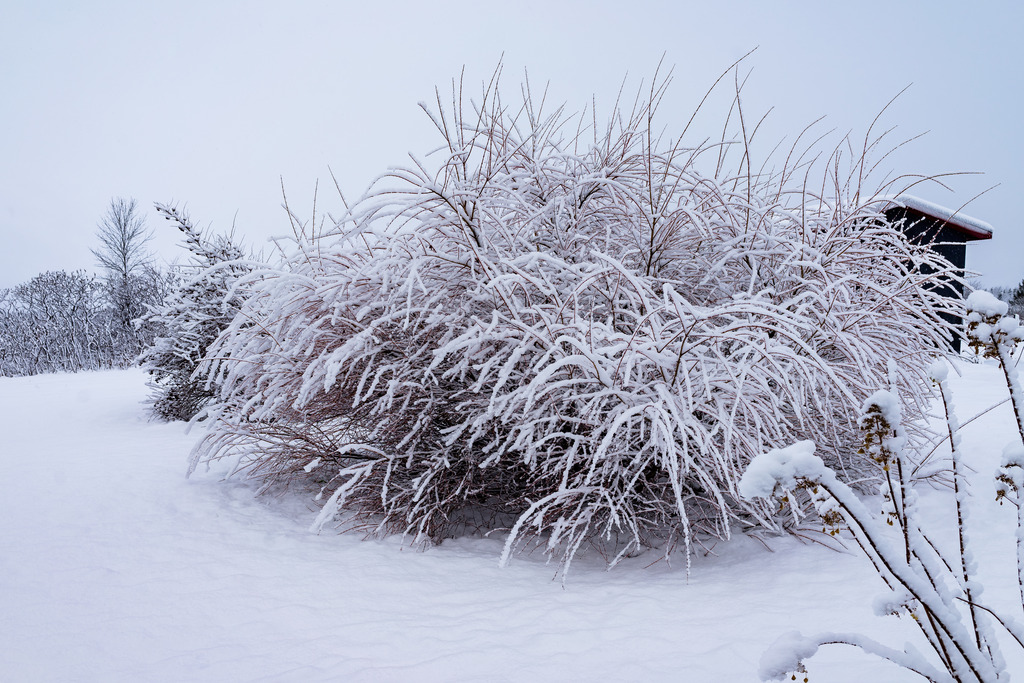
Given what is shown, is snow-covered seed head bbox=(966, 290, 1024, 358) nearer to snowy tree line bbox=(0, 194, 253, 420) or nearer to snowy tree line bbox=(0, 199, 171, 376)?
snowy tree line bbox=(0, 194, 253, 420)

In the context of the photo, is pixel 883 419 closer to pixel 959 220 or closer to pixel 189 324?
pixel 189 324

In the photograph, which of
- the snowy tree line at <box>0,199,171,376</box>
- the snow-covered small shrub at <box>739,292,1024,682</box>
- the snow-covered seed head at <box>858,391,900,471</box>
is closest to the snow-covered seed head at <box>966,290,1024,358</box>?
the snow-covered small shrub at <box>739,292,1024,682</box>

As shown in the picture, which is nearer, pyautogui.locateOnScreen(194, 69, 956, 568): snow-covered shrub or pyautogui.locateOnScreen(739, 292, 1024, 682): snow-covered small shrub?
pyautogui.locateOnScreen(739, 292, 1024, 682): snow-covered small shrub

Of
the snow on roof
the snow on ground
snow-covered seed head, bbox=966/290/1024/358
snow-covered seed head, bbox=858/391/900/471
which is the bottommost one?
the snow on ground

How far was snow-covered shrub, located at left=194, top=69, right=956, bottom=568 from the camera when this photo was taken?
281 cm

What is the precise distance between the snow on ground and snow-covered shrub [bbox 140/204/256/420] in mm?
2862

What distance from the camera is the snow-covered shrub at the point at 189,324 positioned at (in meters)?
6.29

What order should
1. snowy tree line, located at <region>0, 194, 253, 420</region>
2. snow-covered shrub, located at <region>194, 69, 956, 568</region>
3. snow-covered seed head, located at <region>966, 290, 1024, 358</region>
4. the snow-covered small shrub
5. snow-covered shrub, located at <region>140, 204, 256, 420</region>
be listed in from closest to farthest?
1. the snow-covered small shrub
2. snow-covered seed head, located at <region>966, 290, 1024, 358</region>
3. snow-covered shrub, located at <region>194, 69, 956, 568</region>
4. snow-covered shrub, located at <region>140, 204, 256, 420</region>
5. snowy tree line, located at <region>0, 194, 253, 420</region>

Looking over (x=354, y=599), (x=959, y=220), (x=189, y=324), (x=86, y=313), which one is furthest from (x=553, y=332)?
(x=86, y=313)

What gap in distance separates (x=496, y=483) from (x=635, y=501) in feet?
2.47

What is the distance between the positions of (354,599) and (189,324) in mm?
4742

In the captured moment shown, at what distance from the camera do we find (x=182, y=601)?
2324 millimetres

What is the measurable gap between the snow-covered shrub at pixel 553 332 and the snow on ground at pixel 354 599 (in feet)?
0.87

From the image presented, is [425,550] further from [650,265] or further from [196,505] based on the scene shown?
[650,265]
